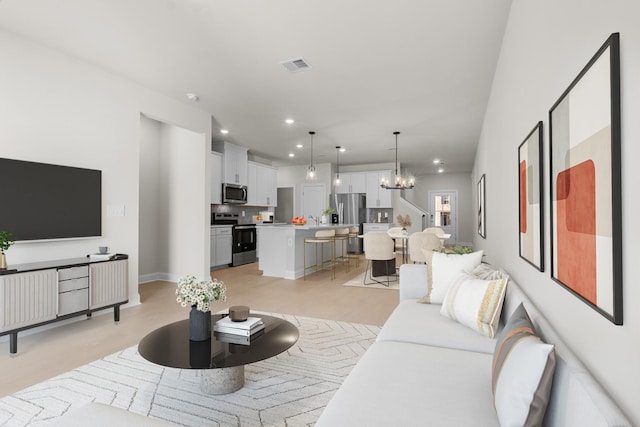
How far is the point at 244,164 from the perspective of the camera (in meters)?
8.02

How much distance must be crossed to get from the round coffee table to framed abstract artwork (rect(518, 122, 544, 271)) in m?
1.46

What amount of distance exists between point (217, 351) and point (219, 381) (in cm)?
28

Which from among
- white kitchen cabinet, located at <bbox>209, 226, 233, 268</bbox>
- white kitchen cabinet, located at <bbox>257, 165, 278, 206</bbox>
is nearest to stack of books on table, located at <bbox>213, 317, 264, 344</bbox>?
white kitchen cabinet, located at <bbox>209, 226, 233, 268</bbox>

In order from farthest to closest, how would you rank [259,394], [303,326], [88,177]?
[88,177], [303,326], [259,394]

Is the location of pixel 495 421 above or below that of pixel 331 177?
below

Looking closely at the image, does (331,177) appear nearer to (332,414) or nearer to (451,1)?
(451,1)

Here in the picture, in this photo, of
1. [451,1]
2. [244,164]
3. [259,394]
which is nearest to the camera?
[259,394]

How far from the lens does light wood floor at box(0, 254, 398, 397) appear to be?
267cm

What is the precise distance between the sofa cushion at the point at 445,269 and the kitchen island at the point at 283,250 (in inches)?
147

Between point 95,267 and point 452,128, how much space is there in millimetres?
5866

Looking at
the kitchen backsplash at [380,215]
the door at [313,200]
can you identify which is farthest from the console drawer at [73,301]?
the kitchen backsplash at [380,215]

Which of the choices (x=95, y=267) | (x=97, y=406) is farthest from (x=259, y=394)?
(x=95, y=267)

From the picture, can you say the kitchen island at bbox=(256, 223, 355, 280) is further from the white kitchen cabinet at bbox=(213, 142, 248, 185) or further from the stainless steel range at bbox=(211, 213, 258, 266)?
the white kitchen cabinet at bbox=(213, 142, 248, 185)

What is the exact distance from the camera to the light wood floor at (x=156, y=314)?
105 inches
